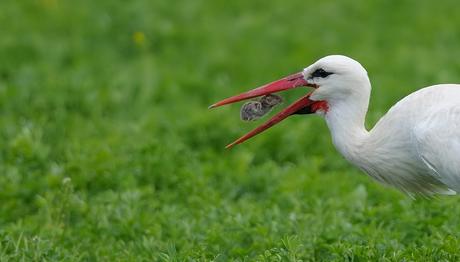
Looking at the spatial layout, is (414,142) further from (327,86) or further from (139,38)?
(139,38)

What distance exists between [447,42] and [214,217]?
6.86m

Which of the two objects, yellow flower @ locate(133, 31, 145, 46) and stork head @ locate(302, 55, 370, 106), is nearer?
stork head @ locate(302, 55, 370, 106)

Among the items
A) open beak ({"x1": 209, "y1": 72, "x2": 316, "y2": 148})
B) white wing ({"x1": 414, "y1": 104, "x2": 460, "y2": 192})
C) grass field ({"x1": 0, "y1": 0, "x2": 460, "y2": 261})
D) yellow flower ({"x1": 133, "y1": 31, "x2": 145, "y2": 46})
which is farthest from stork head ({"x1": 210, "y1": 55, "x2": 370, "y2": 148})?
yellow flower ({"x1": 133, "y1": 31, "x2": 145, "y2": 46})

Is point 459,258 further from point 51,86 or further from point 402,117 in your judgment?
point 51,86

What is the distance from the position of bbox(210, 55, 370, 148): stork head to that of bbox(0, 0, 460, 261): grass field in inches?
34.3

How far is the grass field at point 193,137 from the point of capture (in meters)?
7.20

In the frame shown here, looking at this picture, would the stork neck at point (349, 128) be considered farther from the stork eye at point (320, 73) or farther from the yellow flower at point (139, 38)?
the yellow flower at point (139, 38)

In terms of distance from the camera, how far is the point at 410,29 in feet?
46.2

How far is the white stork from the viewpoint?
6242 millimetres

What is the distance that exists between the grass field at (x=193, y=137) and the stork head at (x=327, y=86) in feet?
2.86

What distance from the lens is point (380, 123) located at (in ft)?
→ 21.4

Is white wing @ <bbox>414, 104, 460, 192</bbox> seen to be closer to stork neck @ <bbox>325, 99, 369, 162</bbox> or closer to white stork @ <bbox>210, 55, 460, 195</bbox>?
white stork @ <bbox>210, 55, 460, 195</bbox>

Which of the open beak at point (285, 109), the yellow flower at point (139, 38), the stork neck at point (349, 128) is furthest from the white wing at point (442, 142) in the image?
the yellow flower at point (139, 38)

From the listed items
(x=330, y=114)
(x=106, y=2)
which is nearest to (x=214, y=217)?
(x=330, y=114)
